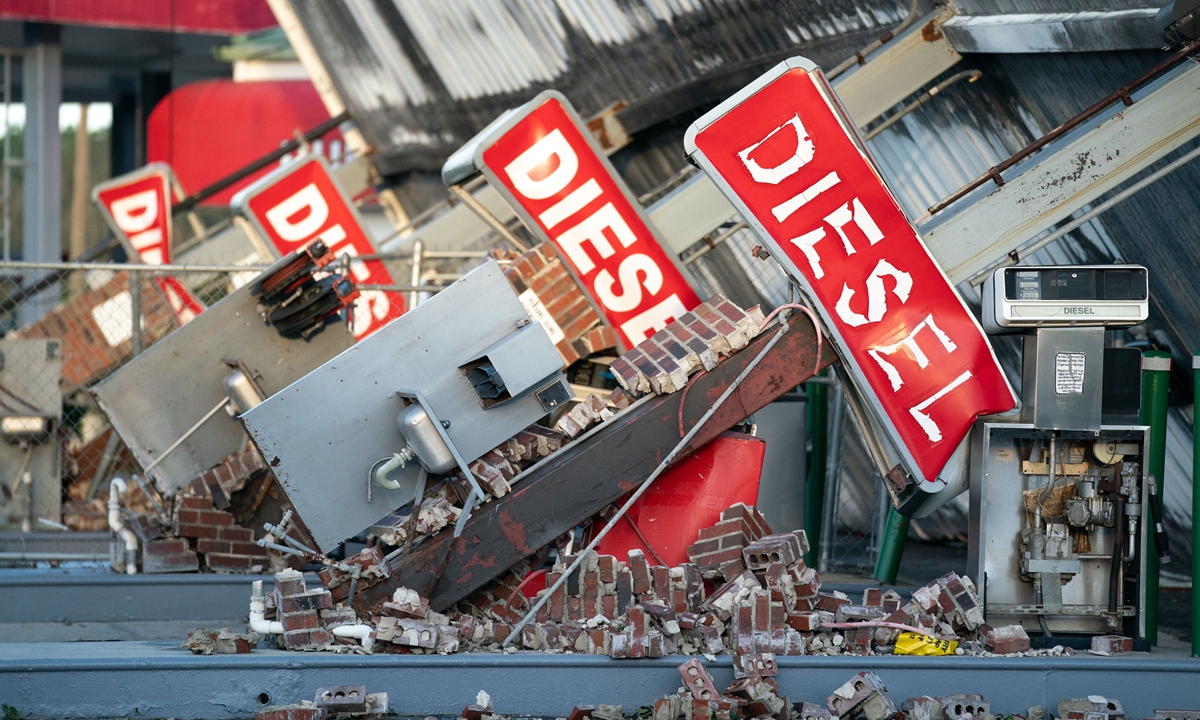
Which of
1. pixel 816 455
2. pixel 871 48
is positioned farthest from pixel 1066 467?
pixel 871 48

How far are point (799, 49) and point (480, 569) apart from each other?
5.63 meters

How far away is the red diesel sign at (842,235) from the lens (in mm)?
6215

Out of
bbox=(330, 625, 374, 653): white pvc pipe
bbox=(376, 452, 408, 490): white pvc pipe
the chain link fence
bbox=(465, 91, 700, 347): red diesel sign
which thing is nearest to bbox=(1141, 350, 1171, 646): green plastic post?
bbox=(465, 91, 700, 347): red diesel sign

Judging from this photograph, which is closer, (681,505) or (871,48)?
(681,505)

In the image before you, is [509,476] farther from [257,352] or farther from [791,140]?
[257,352]

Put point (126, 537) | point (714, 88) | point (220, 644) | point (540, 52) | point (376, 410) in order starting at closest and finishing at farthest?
point (220, 644)
point (376, 410)
point (126, 537)
point (714, 88)
point (540, 52)

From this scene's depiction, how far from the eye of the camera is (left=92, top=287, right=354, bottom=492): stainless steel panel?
8273mm

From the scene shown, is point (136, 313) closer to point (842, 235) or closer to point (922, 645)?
point (842, 235)

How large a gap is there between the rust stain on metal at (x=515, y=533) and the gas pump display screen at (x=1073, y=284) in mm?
2591

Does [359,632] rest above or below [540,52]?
below

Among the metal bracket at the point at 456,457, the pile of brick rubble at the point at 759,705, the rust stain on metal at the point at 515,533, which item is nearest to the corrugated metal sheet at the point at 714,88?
the pile of brick rubble at the point at 759,705

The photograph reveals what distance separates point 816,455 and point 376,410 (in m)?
3.72

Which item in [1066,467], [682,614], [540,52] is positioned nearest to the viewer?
[682,614]

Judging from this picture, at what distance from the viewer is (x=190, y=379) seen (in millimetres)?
8383
